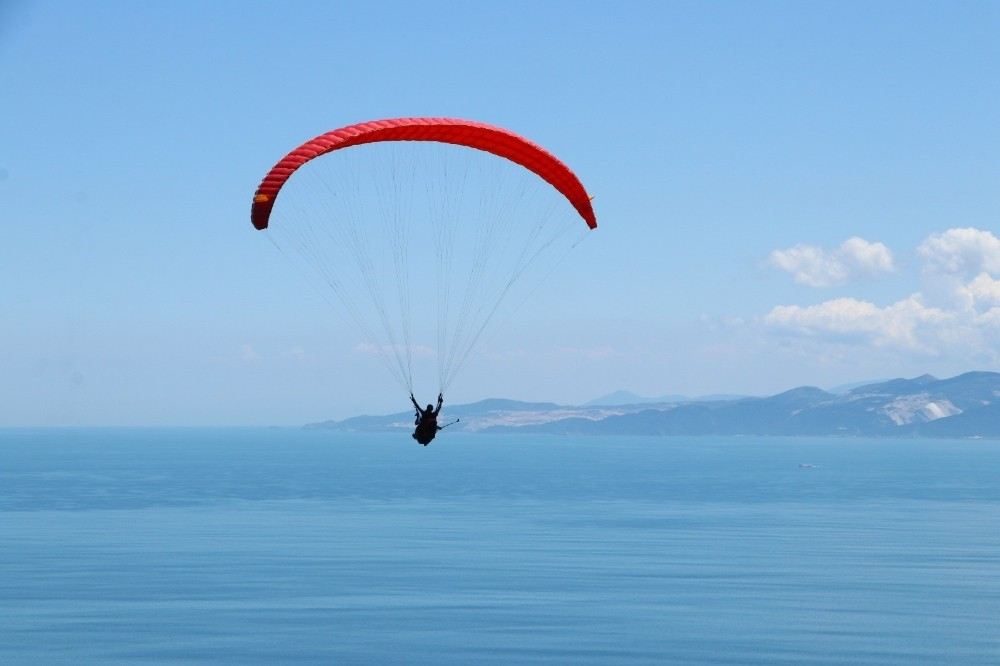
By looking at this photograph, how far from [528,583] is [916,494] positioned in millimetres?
78408

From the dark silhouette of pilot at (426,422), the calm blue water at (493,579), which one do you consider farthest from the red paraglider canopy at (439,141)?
the calm blue water at (493,579)

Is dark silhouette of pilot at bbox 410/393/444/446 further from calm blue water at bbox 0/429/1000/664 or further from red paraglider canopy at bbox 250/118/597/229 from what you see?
calm blue water at bbox 0/429/1000/664

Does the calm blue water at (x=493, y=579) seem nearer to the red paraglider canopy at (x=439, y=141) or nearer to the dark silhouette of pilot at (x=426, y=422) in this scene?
the dark silhouette of pilot at (x=426, y=422)

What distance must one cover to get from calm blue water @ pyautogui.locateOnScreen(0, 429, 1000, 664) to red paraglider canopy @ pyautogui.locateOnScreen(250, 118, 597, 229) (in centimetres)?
1499

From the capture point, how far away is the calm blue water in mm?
41000

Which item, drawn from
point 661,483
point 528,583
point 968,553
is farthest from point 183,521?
point 661,483

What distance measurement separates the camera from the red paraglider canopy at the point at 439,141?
3014 centimetres

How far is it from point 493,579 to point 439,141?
2791 centimetres

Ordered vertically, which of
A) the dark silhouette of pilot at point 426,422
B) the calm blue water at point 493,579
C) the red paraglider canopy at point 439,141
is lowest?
the calm blue water at point 493,579

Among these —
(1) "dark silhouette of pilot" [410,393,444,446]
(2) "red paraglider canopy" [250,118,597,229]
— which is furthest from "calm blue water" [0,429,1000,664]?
(2) "red paraglider canopy" [250,118,597,229]

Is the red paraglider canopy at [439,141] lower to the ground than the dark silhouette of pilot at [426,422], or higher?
higher

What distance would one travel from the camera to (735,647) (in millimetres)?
41031

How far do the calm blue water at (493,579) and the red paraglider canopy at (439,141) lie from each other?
14993 millimetres

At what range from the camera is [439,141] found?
32594 millimetres
